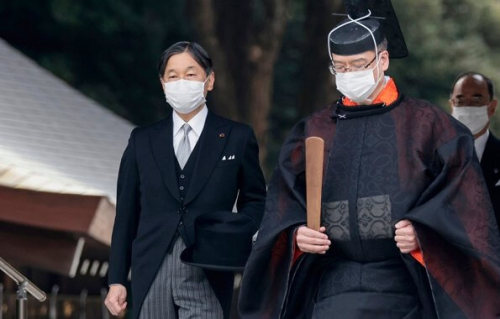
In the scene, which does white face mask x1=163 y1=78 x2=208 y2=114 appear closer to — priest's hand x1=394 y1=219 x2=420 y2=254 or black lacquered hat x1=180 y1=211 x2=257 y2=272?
black lacquered hat x1=180 y1=211 x2=257 y2=272

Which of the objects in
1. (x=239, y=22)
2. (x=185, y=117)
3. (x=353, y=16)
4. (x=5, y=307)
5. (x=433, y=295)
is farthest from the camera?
(x=239, y=22)

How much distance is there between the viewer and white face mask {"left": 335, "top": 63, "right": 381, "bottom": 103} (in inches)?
270

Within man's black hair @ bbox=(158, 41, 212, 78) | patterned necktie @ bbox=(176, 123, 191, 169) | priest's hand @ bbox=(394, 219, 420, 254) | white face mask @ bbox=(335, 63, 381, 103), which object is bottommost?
priest's hand @ bbox=(394, 219, 420, 254)

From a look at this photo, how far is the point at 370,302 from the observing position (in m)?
6.75

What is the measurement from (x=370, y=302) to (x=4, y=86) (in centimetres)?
432

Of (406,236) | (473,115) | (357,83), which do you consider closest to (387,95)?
(357,83)

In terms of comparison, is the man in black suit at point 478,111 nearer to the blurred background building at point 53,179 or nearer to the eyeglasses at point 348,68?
the blurred background building at point 53,179

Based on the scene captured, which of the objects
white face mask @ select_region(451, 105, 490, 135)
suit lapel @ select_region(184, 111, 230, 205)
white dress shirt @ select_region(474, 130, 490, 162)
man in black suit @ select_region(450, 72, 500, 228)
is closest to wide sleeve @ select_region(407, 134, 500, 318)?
suit lapel @ select_region(184, 111, 230, 205)

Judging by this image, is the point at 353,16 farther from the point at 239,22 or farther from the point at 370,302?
the point at 239,22

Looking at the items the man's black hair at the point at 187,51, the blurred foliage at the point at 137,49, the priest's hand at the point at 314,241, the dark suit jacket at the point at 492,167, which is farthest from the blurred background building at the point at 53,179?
the blurred foliage at the point at 137,49

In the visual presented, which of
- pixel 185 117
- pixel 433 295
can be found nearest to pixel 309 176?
pixel 433 295

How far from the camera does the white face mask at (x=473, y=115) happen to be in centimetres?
999

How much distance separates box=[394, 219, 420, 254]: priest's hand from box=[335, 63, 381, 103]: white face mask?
0.60 meters

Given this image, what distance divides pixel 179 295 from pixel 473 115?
129 inches
